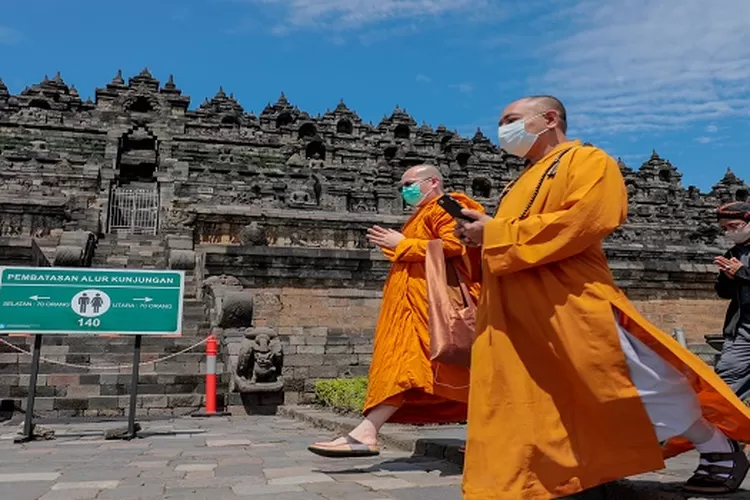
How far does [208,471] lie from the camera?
4078mm

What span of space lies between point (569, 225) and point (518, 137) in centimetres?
64

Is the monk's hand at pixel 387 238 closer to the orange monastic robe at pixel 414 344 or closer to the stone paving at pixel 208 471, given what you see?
the orange monastic robe at pixel 414 344

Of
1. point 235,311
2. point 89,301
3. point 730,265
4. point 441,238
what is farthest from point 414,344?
point 235,311

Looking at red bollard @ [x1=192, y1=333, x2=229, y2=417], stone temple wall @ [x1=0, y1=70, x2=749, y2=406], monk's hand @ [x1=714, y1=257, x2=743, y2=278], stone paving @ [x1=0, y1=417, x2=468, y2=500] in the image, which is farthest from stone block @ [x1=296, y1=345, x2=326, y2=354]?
monk's hand @ [x1=714, y1=257, x2=743, y2=278]

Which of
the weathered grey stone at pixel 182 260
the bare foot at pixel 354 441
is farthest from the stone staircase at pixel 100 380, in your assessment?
the bare foot at pixel 354 441

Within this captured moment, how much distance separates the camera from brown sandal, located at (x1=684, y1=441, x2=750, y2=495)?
248 cm

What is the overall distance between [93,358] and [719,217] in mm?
8226

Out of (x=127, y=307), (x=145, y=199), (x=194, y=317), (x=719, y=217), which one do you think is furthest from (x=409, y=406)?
(x=145, y=199)

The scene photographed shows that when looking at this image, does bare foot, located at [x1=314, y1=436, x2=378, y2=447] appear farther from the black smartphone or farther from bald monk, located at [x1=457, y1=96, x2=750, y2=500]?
the black smartphone

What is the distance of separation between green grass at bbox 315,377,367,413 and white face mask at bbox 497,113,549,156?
4.39 metres

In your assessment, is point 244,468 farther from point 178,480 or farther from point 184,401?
point 184,401

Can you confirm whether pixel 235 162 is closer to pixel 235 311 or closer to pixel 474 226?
pixel 235 311

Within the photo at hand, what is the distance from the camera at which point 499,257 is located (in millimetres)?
2490

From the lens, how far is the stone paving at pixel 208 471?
131 inches
